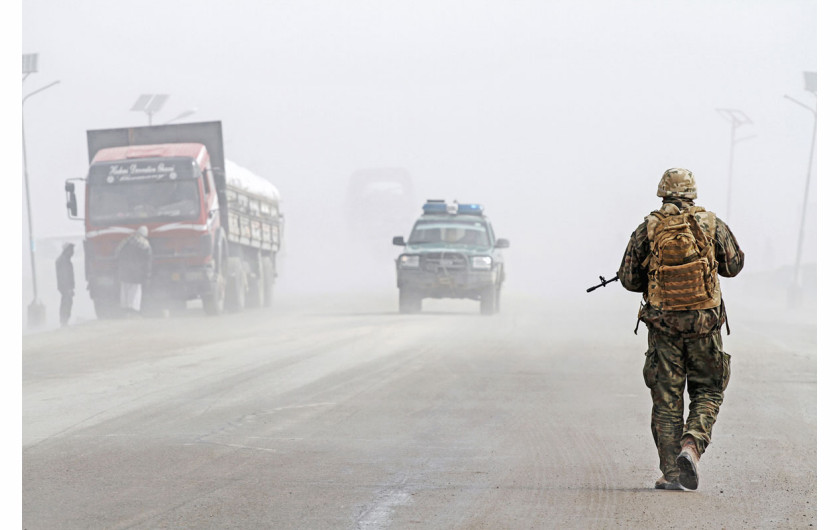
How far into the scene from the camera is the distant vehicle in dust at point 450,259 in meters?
24.7

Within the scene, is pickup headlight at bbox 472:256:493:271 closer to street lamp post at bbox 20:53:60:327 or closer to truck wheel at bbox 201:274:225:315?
truck wheel at bbox 201:274:225:315

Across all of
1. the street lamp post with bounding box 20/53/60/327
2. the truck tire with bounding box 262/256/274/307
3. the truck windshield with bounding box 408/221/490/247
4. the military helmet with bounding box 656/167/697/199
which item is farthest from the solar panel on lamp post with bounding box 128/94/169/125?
the military helmet with bounding box 656/167/697/199

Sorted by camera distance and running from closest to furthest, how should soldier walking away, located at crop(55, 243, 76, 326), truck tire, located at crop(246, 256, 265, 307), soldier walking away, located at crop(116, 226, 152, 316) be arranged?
soldier walking away, located at crop(116, 226, 152, 316) → soldier walking away, located at crop(55, 243, 76, 326) → truck tire, located at crop(246, 256, 265, 307)

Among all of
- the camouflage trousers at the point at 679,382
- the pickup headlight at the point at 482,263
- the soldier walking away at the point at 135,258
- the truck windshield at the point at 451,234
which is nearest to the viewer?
the camouflage trousers at the point at 679,382

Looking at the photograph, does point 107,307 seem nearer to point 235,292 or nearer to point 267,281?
point 235,292

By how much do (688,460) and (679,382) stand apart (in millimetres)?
464

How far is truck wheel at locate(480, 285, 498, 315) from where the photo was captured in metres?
25.5

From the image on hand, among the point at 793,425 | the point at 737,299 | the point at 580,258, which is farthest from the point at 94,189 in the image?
the point at 580,258

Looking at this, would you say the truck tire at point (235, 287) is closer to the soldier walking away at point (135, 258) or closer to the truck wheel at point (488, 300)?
the soldier walking away at point (135, 258)

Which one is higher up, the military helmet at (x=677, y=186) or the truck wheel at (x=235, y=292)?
the military helmet at (x=677, y=186)

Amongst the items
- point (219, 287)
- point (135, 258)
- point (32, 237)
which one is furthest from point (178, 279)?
point (32, 237)

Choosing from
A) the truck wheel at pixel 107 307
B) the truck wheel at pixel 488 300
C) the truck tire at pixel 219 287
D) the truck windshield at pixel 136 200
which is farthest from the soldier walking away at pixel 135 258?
the truck wheel at pixel 488 300

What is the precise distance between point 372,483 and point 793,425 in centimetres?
473

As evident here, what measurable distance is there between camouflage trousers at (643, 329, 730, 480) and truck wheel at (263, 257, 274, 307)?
27.1 m
